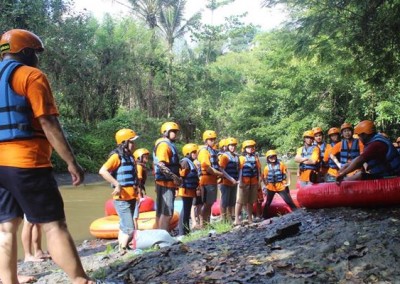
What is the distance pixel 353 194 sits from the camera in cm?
595

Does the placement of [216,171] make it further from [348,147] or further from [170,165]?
[348,147]

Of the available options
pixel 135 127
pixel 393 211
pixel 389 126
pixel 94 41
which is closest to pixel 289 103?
pixel 389 126

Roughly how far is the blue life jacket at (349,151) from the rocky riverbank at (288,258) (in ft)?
9.44

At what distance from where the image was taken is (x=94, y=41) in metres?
26.5

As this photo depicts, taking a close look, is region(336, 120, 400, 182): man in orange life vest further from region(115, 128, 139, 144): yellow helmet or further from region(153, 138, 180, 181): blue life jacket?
region(115, 128, 139, 144): yellow helmet

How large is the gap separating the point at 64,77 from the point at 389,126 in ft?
51.8

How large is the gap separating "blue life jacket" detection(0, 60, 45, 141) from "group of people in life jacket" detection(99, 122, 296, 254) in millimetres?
3410

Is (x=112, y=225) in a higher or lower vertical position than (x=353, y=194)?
lower

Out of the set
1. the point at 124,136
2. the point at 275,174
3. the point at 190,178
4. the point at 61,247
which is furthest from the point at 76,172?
→ the point at 275,174

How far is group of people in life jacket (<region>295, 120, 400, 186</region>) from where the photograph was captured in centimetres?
583

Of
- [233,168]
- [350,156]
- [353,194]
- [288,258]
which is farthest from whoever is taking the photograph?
[233,168]

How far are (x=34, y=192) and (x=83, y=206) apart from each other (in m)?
11.4

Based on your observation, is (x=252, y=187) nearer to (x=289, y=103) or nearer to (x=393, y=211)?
(x=393, y=211)

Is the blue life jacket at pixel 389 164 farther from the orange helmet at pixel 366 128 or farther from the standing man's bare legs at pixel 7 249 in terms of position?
the standing man's bare legs at pixel 7 249
